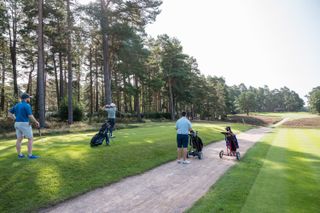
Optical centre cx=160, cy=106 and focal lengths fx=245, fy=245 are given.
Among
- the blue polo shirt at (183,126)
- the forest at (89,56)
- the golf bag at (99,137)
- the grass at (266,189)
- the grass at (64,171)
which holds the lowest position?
the grass at (266,189)

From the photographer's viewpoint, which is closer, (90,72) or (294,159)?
(294,159)

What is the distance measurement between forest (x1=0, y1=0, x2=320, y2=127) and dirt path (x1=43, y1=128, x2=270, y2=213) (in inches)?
599

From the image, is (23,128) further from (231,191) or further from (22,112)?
(231,191)

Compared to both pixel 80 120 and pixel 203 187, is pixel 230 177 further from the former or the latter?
pixel 80 120

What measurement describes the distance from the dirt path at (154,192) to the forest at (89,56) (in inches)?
599

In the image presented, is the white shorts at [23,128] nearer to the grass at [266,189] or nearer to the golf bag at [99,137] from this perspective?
the golf bag at [99,137]

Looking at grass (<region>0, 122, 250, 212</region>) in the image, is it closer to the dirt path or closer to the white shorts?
the dirt path

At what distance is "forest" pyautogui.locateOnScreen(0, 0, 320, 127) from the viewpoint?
21.8 metres

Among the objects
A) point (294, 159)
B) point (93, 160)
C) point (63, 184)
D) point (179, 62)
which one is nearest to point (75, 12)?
point (93, 160)

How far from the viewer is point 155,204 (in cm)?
589

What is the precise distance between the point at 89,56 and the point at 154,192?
37076 millimetres

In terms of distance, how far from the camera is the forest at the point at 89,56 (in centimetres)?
2175

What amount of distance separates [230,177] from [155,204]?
330cm

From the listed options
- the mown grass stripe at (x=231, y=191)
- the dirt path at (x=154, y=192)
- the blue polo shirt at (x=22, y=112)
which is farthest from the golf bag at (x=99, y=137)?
the mown grass stripe at (x=231, y=191)
